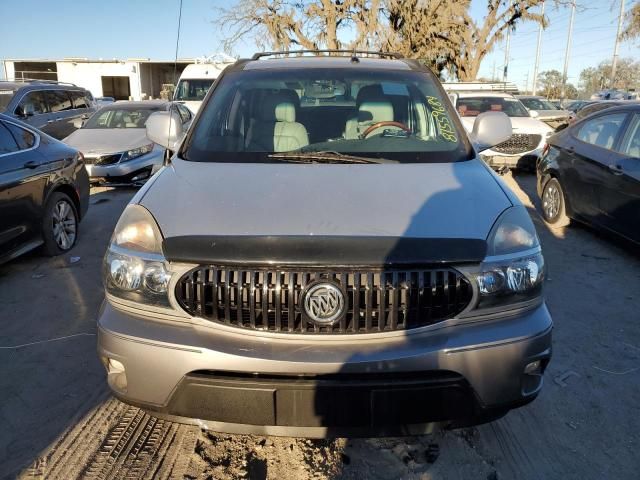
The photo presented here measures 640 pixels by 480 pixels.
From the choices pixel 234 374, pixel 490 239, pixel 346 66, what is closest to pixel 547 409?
pixel 490 239

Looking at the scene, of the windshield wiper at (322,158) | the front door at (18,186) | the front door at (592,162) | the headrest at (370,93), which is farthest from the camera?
the front door at (592,162)

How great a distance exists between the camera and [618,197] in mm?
5789

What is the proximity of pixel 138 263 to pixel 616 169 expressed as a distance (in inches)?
211

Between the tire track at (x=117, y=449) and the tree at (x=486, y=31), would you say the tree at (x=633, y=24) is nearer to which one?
the tree at (x=486, y=31)

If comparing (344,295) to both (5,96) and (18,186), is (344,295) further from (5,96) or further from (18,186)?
(5,96)

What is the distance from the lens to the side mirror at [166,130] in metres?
3.75

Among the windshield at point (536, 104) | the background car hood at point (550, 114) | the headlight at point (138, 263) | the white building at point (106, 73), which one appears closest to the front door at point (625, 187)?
the headlight at point (138, 263)

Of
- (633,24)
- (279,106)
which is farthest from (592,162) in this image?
(633,24)

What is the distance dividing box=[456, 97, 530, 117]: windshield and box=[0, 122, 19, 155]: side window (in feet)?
31.7

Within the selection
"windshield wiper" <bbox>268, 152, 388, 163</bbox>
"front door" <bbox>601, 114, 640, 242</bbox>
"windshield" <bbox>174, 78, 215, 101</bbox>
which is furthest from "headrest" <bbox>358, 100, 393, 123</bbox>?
"windshield" <bbox>174, 78, 215, 101</bbox>

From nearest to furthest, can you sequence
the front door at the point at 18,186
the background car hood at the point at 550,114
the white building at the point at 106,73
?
the front door at the point at 18,186, the background car hood at the point at 550,114, the white building at the point at 106,73

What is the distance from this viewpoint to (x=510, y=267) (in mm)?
2322

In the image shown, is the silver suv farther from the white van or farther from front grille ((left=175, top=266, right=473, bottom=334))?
the white van

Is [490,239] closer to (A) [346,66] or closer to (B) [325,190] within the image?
(B) [325,190]
